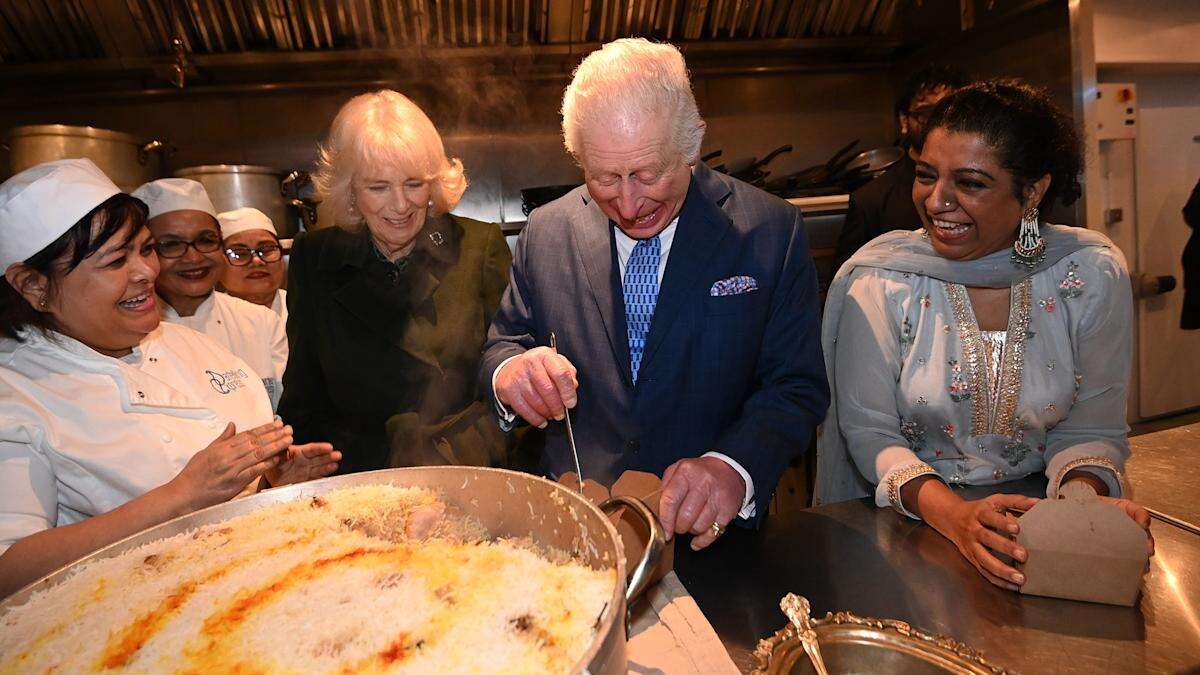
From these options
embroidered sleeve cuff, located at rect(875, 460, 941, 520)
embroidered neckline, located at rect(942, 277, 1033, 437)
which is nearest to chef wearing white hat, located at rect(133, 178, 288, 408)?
embroidered sleeve cuff, located at rect(875, 460, 941, 520)

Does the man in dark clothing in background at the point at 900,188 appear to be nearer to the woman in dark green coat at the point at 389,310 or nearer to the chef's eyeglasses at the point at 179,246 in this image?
the woman in dark green coat at the point at 389,310

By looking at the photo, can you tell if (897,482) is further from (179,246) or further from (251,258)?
(251,258)

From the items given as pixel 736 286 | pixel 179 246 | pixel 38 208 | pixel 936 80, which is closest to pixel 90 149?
pixel 179 246

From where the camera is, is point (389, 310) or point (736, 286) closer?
point (736, 286)

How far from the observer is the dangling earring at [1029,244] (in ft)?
5.59

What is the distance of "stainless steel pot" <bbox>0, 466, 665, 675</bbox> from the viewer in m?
0.74

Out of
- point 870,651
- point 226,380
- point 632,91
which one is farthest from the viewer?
point 226,380

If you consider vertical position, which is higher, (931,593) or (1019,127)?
(1019,127)

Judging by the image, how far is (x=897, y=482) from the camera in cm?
143

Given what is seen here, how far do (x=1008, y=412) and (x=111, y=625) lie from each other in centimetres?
186

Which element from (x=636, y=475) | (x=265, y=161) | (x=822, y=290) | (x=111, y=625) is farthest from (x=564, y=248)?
(x=265, y=161)

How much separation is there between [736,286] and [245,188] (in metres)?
2.59

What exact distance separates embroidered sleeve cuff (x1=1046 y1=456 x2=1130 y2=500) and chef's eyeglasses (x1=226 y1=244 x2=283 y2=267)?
291 cm

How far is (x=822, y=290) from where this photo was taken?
3793mm
